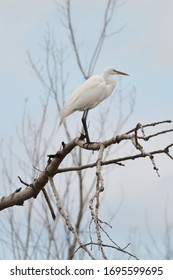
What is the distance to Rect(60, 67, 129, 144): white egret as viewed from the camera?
4875 mm

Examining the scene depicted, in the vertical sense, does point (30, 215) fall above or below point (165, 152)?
above

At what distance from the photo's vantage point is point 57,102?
6.50m

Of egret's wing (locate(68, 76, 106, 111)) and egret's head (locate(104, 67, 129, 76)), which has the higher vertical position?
egret's head (locate(104, 67, 129, 76))

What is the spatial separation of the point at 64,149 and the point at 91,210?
811mm

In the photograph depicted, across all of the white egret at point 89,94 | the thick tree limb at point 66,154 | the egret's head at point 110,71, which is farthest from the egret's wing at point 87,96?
the thick tree limb at point 66,154

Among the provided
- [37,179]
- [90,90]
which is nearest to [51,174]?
[37,179]

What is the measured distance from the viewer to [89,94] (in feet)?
16.3

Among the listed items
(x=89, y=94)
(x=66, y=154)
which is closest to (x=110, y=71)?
(x=89, y=94)

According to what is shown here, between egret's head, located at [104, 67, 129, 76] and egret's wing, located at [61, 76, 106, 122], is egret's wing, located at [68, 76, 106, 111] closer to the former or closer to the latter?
egret's wing, located at [61, 76, 106, 122]

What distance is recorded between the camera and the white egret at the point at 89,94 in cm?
488

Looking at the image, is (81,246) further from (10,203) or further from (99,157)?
(10,203)

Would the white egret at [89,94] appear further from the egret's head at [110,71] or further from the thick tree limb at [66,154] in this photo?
the thick tree limb at [66,154]

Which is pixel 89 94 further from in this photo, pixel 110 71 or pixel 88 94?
pixel 110 71

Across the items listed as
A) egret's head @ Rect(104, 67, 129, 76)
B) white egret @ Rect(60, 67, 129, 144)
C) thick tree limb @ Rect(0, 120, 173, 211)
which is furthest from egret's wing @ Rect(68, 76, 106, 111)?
thick tree limb @ Rect(0, 120, 173, 211)
